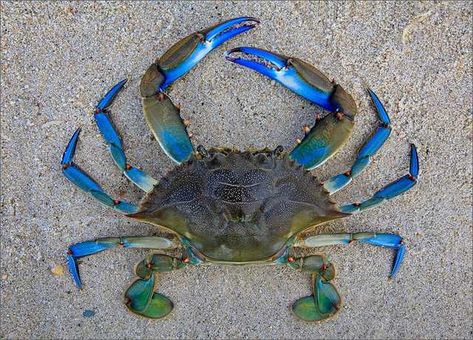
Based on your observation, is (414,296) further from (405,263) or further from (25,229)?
(25,229)

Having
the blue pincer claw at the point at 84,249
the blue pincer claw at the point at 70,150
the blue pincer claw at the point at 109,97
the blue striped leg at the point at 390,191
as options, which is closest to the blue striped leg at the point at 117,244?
the blue pincer claw at the point at 84,249

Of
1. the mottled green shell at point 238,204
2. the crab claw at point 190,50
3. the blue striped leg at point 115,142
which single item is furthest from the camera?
the blue striped leg at point 115,142

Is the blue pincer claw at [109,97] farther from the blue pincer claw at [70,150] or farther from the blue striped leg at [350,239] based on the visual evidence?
→ the blue striped leg at [350,239]

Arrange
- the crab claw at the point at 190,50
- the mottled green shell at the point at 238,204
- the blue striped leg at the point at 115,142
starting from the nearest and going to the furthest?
the mottled green shell at the point at 238,204, the crab claw at the point at 190,50, the blue striped leg at the point at 115,142

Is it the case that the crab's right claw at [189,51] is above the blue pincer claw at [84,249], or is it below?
above

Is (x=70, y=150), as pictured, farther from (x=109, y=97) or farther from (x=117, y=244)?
(x=117, y=244)

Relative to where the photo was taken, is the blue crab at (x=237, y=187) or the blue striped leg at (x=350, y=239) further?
the blue striped leg at (x=350, y=239)

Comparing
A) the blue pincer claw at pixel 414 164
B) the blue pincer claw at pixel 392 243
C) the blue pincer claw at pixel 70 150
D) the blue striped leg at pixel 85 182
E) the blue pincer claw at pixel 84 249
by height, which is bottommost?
the blue pincer claw at pixel 84 249

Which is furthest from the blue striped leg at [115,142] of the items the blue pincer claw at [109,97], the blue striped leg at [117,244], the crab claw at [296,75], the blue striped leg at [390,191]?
the blue striped leg at [390,191]

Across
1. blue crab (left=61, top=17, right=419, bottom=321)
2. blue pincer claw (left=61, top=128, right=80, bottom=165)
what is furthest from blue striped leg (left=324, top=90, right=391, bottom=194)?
blue pincer claw (left=61, top=128, right=80, bottom=165)

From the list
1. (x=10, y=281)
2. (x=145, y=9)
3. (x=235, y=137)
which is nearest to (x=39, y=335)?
(x=10, y=281)
